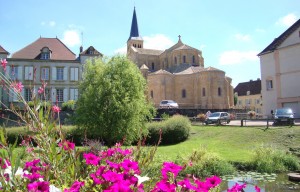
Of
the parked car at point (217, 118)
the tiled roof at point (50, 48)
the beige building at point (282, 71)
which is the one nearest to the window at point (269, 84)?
the beige building at point (282, 71)

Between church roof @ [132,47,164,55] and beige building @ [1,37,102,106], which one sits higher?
church roof @ [132,47,164,55]

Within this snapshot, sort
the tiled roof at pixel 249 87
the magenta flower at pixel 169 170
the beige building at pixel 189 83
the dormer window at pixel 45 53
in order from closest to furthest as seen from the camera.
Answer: the magenta flower at pixel 169 170 → the dormer window at pixel 45 53 → the beige building at pixel 189 83 → the tiled roof at pixel 249 87

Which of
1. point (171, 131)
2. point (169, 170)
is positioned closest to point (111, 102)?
point (171, 131)

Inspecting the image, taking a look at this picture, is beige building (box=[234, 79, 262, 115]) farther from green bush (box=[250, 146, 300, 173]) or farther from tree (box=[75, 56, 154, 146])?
green bush (box=[250, 146, 300, 173])

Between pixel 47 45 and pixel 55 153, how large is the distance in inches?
1828

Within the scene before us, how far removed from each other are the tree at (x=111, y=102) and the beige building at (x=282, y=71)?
76.3 feet

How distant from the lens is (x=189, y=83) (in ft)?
201

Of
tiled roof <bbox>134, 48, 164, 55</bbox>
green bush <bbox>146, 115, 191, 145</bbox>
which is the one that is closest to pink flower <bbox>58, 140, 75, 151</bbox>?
green bush <bbox>146, 115, 191, 145</bbox>

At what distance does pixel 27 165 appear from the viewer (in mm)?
3256

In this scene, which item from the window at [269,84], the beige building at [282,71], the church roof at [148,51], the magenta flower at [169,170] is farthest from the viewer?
the church roof at [148,51]

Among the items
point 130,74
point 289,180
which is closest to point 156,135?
point 130,74

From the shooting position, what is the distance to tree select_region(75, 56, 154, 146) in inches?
782

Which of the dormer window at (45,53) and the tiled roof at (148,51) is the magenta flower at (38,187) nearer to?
the dormer window at (45,53)

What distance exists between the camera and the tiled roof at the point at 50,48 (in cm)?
4488
